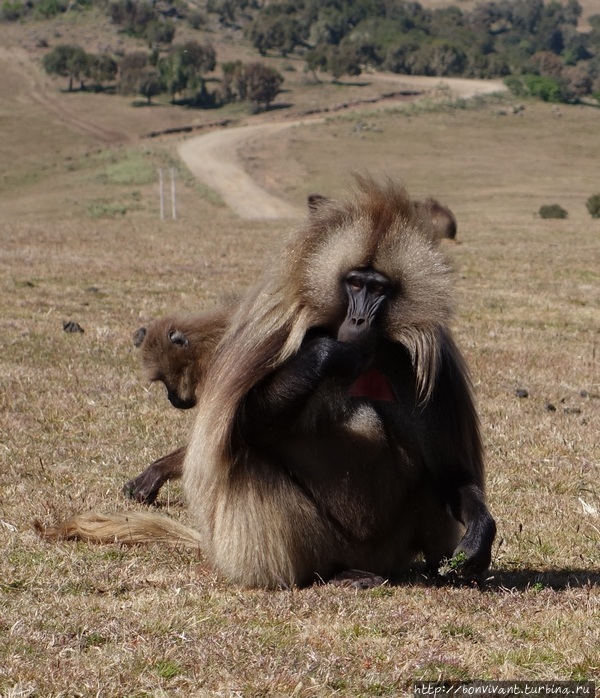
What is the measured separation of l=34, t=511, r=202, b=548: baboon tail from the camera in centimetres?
560

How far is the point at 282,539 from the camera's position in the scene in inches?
193

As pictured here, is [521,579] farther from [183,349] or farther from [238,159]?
[238,159]

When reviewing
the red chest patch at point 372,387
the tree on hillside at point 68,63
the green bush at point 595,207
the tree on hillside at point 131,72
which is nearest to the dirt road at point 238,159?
the green bush at point 595,207

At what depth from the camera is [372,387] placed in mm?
4836

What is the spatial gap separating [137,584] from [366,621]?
1100 millimetres

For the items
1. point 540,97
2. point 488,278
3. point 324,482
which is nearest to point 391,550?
point 324,482

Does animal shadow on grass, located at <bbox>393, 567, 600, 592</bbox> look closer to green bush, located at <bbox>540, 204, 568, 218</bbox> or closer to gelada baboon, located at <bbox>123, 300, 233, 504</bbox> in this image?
gelada baboon, located at <bbox>123, 300, 233, 504</bbox>

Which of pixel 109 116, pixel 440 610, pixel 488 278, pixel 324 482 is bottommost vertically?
pixel 109 116

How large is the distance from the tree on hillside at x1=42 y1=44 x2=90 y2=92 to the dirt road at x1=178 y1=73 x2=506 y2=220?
51.8ft

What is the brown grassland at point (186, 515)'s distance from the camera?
3.90m

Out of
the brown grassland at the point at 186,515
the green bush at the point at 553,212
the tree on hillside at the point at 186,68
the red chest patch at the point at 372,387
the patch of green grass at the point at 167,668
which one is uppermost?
the red chest patch at the point at 372,387

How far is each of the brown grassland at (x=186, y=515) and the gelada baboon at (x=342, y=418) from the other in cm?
25

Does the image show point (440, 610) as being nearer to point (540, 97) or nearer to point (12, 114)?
point (12, 114)

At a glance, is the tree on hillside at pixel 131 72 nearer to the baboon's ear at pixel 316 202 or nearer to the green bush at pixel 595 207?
the green bush at pixel 595 207
